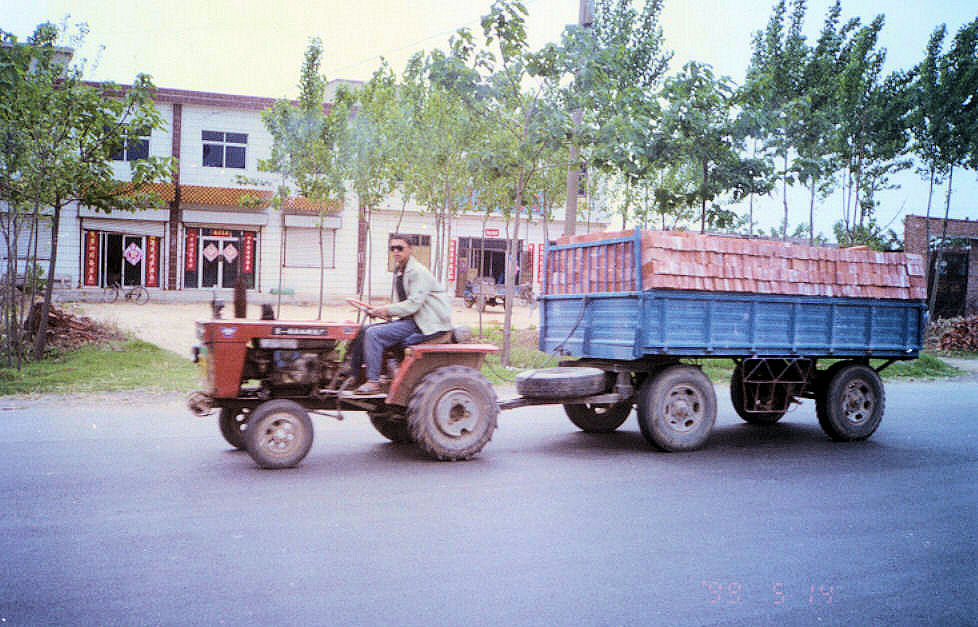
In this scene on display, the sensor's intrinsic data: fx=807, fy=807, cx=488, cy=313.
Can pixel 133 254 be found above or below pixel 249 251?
below

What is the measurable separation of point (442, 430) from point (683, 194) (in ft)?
32.2

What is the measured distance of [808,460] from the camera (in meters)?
8.48

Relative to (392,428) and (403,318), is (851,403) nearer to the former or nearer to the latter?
(392,428)

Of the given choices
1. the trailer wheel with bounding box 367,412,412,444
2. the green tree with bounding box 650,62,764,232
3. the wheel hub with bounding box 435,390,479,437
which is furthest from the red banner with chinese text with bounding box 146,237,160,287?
the wheel hub with bounding box 435,390,479,437

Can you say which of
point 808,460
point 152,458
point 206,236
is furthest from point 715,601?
point 206,236

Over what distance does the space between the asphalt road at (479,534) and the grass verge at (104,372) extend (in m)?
3.44

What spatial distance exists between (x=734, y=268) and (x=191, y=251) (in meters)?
28.8

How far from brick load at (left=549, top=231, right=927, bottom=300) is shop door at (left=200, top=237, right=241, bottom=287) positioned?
2679cm

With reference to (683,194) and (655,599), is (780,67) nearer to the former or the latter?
(683,194)

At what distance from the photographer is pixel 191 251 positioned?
33.2 meters

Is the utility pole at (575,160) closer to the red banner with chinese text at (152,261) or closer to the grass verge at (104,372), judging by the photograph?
the grass verge at (104,372)

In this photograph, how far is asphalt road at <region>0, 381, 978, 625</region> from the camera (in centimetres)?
418

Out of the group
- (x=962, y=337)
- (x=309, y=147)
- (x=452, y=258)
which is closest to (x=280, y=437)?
(x=309, y=147)

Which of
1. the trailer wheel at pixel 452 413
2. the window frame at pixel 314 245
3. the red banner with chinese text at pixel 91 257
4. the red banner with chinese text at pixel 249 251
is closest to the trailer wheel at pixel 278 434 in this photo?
the trailer wheel at pixel 452 413
